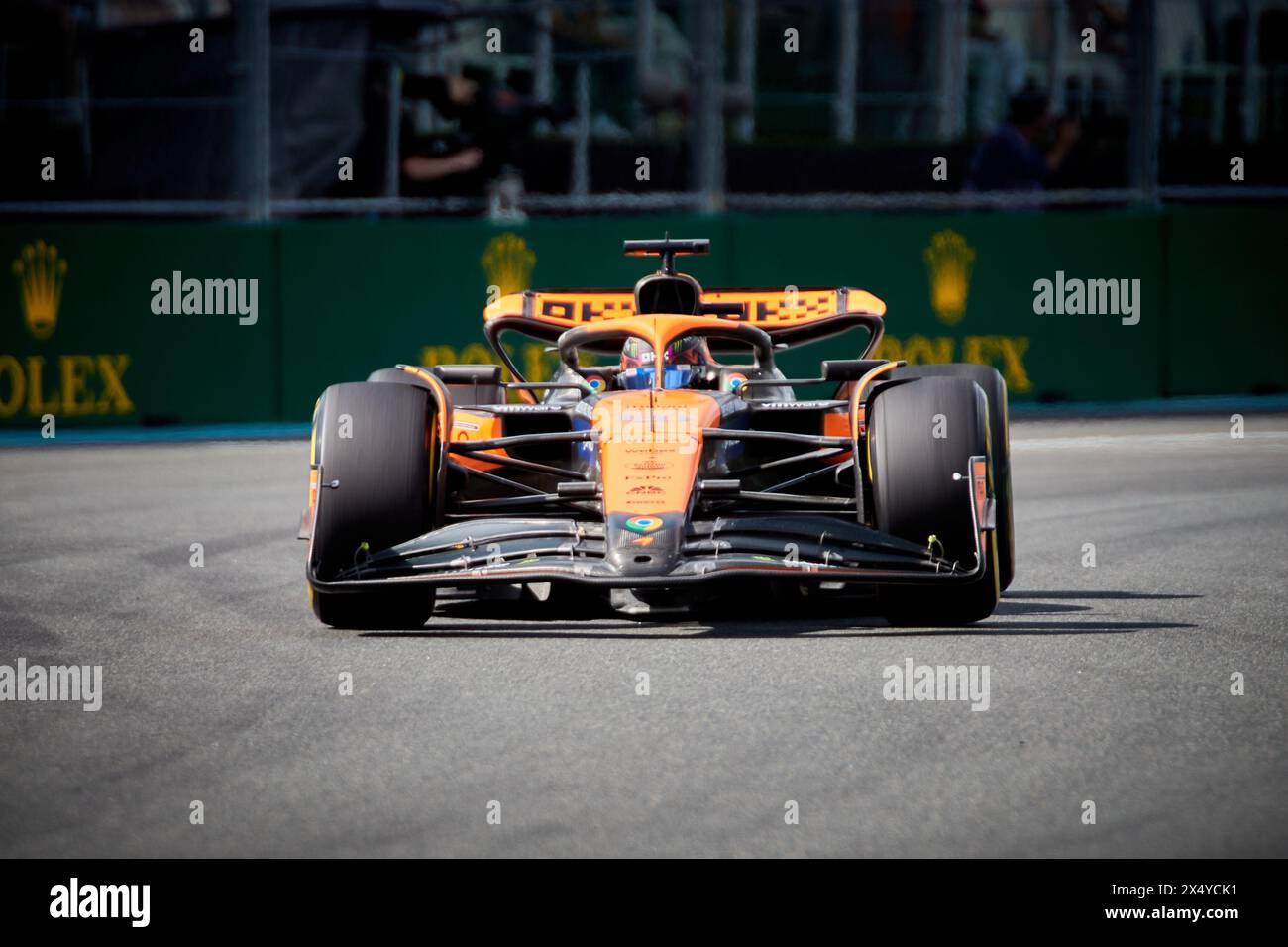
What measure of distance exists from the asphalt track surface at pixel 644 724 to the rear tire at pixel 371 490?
0.14 m

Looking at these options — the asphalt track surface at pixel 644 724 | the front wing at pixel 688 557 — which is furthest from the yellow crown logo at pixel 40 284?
the front wing at pixel 688 557

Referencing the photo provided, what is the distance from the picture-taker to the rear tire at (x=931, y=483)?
7.81 metres

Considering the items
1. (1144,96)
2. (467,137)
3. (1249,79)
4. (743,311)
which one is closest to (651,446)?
(743,311)

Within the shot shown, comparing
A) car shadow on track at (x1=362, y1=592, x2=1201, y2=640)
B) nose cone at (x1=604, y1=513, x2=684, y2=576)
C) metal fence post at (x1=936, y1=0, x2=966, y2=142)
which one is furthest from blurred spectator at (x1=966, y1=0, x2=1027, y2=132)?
nose cone at (x1=604, y1=513, x2=684, y2=576)

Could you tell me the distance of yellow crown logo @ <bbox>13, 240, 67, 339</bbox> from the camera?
55.8 ft

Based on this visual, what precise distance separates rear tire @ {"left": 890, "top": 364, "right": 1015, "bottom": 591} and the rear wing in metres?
0.86

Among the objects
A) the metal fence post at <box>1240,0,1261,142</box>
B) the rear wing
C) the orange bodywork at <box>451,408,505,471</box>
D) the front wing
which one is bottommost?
the front wing

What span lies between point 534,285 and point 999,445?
978cm

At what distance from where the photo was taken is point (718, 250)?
1816cm

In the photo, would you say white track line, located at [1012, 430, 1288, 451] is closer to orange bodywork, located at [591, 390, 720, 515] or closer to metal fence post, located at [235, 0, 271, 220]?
metal fence post, located at [235, 0, 271, 220]

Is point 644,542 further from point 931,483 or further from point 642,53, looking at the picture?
point 642,53

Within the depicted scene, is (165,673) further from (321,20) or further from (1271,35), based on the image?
(1271,35)

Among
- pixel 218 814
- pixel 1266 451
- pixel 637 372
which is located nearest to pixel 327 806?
pixel 218 814

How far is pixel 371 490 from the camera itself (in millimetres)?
7969
